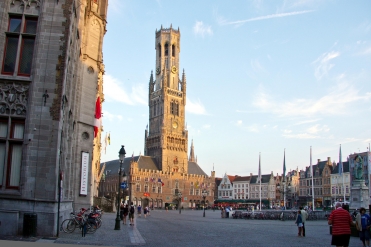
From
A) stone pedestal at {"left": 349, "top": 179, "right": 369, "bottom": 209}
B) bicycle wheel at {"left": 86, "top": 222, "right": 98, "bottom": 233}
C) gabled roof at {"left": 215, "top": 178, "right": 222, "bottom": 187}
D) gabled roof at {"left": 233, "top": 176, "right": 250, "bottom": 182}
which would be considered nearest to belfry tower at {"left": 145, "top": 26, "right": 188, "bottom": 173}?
gabled roof at {"left": 233, "top": 176, "right": 250, "bottom": 182}

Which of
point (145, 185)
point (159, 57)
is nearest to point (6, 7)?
point (145, 185)

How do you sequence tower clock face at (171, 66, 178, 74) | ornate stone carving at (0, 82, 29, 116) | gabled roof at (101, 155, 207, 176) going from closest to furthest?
ornate stone carving at (0, 82, 29, 116) → gabled roof at (101, 155, 207, 176) → tower clock face at (171, 66, 178, 74)

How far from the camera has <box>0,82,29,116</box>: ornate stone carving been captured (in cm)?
1700

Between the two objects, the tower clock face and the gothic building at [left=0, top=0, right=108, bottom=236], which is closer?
the gothic building at [left=0, top=0, right=108, bottom=236]

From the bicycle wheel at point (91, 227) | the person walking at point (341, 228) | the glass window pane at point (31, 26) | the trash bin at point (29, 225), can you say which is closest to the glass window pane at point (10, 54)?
the glass window pane at point (31, 26)

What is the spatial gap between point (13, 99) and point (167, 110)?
106 meters

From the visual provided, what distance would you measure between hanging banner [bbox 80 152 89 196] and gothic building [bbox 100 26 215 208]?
247 feet

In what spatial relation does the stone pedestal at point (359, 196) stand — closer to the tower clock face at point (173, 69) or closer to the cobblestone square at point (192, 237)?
the cobblestone square at point (192, 237)

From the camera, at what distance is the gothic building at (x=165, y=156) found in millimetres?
112062

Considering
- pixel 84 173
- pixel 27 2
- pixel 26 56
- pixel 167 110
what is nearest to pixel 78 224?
pixel 26 56

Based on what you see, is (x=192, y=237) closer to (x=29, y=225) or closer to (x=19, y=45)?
(x=29, y=225)

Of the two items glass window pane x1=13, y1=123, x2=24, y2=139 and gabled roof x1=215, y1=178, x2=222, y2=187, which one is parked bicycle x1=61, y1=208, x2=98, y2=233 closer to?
glass window pane x1=13, y1=123, x2=24, y2=139

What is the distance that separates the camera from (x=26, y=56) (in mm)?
17969

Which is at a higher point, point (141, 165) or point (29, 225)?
point (141, 165)
